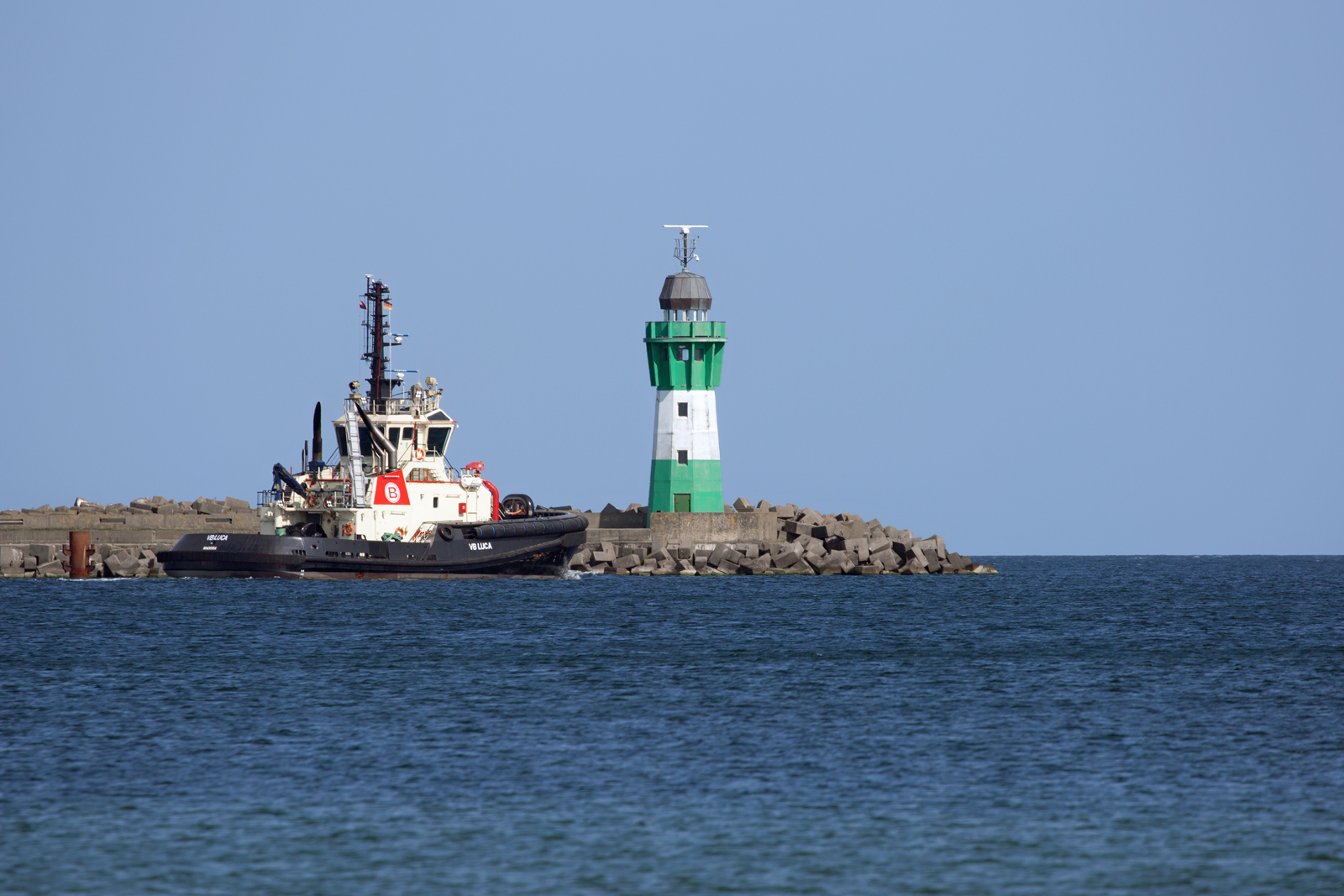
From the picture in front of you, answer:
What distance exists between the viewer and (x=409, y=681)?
24.0m

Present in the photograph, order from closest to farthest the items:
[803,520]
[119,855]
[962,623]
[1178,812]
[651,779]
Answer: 1. [119,855]
2. [1178,812]
3. [651,779]
4. [962,623]
5. [803,520]

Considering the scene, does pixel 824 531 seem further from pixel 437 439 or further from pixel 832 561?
pixel 437 439

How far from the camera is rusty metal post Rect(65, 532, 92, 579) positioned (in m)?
46.6

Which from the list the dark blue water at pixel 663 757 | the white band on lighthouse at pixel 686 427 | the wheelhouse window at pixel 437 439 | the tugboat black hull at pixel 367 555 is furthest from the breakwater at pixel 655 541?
the dark blue water at pixel 663 757

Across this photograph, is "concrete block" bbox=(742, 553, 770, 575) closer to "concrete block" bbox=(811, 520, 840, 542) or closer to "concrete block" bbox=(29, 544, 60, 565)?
"concrete block" bbox=(811, 520, 840, 542)

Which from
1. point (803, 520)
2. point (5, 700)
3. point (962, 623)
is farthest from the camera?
point (803, 520)

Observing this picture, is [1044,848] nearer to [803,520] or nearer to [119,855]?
[119,855]

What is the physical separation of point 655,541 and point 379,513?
10839 mm

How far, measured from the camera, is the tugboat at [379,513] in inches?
1671

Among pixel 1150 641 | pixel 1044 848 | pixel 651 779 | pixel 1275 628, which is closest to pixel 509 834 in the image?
pixel 651 779

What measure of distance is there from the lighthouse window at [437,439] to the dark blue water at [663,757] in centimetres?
1129

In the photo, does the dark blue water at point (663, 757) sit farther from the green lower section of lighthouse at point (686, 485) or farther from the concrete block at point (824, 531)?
the concrete block at point (824, 531)

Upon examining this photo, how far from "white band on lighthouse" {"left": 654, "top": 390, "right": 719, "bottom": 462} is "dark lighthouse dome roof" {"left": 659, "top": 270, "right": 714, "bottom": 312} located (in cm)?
271

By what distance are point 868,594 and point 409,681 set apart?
2230 cm
